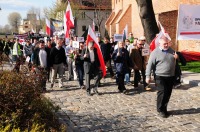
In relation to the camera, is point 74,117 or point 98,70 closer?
point 74,117

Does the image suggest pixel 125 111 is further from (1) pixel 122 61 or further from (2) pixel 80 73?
(2) pixel 80 73

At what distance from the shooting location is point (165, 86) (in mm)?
6953

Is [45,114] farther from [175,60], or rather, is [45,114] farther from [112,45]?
[112,45]

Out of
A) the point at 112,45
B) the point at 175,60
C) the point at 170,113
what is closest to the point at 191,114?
the point at 170,113

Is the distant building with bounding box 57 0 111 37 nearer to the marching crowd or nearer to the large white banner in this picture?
the marching crowd

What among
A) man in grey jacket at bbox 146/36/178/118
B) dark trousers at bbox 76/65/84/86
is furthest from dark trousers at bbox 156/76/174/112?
dark trousers at bbox 76/65/84/86

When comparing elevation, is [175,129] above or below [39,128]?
below

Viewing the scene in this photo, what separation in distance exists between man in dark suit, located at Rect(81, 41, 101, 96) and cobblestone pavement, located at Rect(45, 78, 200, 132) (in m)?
0.47

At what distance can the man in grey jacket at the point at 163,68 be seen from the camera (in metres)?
6.83

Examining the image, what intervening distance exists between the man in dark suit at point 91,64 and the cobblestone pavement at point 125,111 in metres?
0.47

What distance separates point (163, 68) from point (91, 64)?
11.0 ft

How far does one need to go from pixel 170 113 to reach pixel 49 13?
2106 inches

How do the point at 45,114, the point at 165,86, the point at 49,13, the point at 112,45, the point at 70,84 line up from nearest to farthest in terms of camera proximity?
the point at 45,114 → the point at 165,86 → the point at 70,84 → the point at 112,45 → the point at 49,13

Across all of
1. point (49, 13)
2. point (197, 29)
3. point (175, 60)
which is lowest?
point (175, 60)
